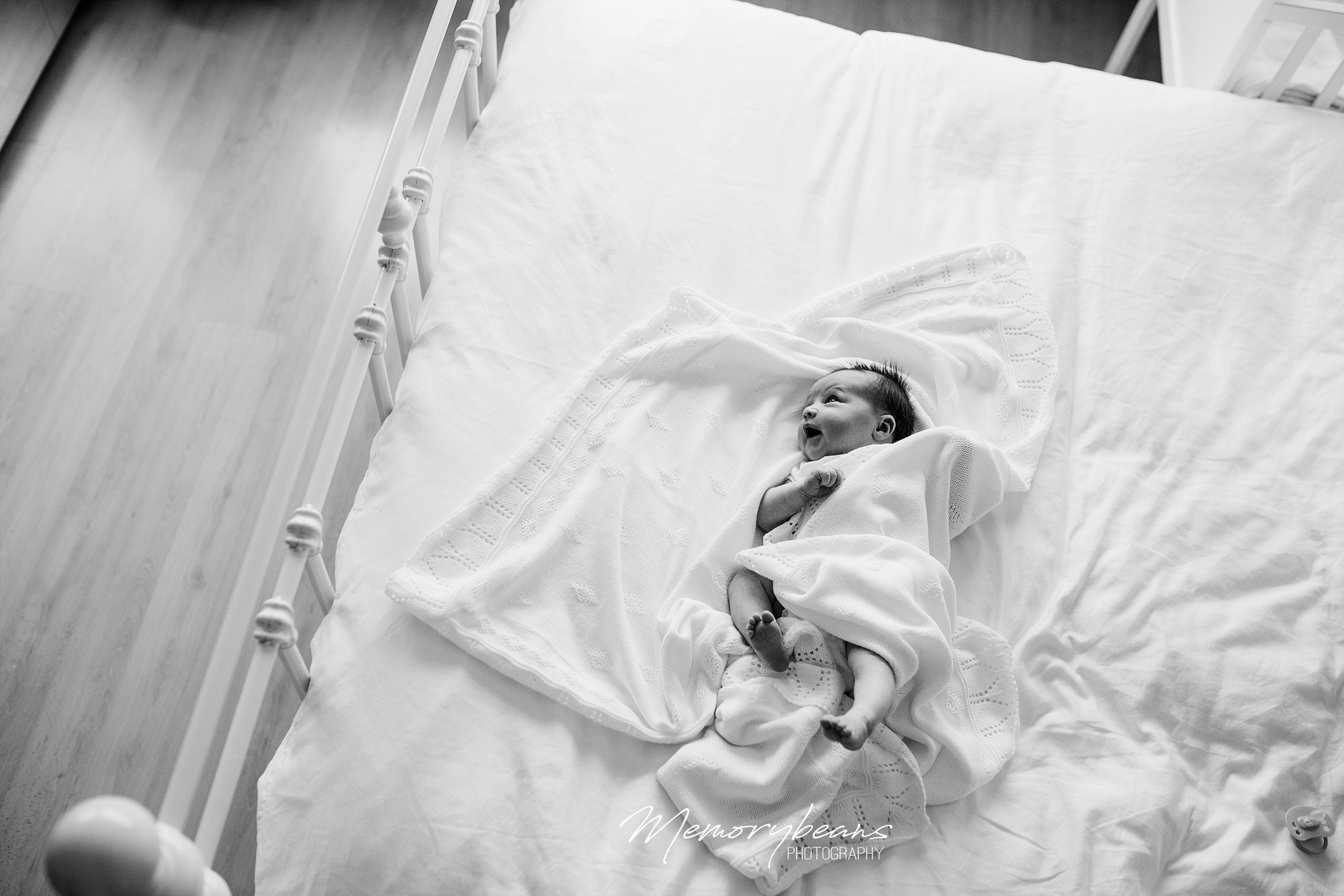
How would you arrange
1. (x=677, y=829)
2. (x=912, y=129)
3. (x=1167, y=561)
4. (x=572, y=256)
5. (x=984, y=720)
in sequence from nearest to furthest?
(x=677, y=829), (x=984, y=720), (x=1167, y=561), (x=572, y=256), (x=912, y=129)

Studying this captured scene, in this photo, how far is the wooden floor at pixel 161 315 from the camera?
149cm

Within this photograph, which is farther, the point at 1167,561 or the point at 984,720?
the point at 1167,561

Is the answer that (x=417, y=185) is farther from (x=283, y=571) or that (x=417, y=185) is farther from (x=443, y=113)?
(x=283, y=571)

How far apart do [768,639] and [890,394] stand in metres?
0.40

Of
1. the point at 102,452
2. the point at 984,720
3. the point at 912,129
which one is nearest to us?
the point at 984,720

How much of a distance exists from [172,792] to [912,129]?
4.52ft

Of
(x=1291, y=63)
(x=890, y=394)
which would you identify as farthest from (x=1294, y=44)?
(x=890, y=394)

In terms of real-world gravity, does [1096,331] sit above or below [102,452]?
above

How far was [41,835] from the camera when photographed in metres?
1.38

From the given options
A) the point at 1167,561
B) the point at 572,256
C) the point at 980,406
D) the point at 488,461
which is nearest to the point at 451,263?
the point at 572,256

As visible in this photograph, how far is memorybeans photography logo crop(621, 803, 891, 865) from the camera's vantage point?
976mm

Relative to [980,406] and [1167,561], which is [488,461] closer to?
[980,406]

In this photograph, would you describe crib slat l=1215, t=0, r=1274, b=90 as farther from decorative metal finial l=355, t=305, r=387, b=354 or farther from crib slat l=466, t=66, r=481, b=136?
decorative metal finial l=355, t=305, r=387, b=354

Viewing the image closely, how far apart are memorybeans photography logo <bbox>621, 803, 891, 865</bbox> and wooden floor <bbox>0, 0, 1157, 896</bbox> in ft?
2.34
